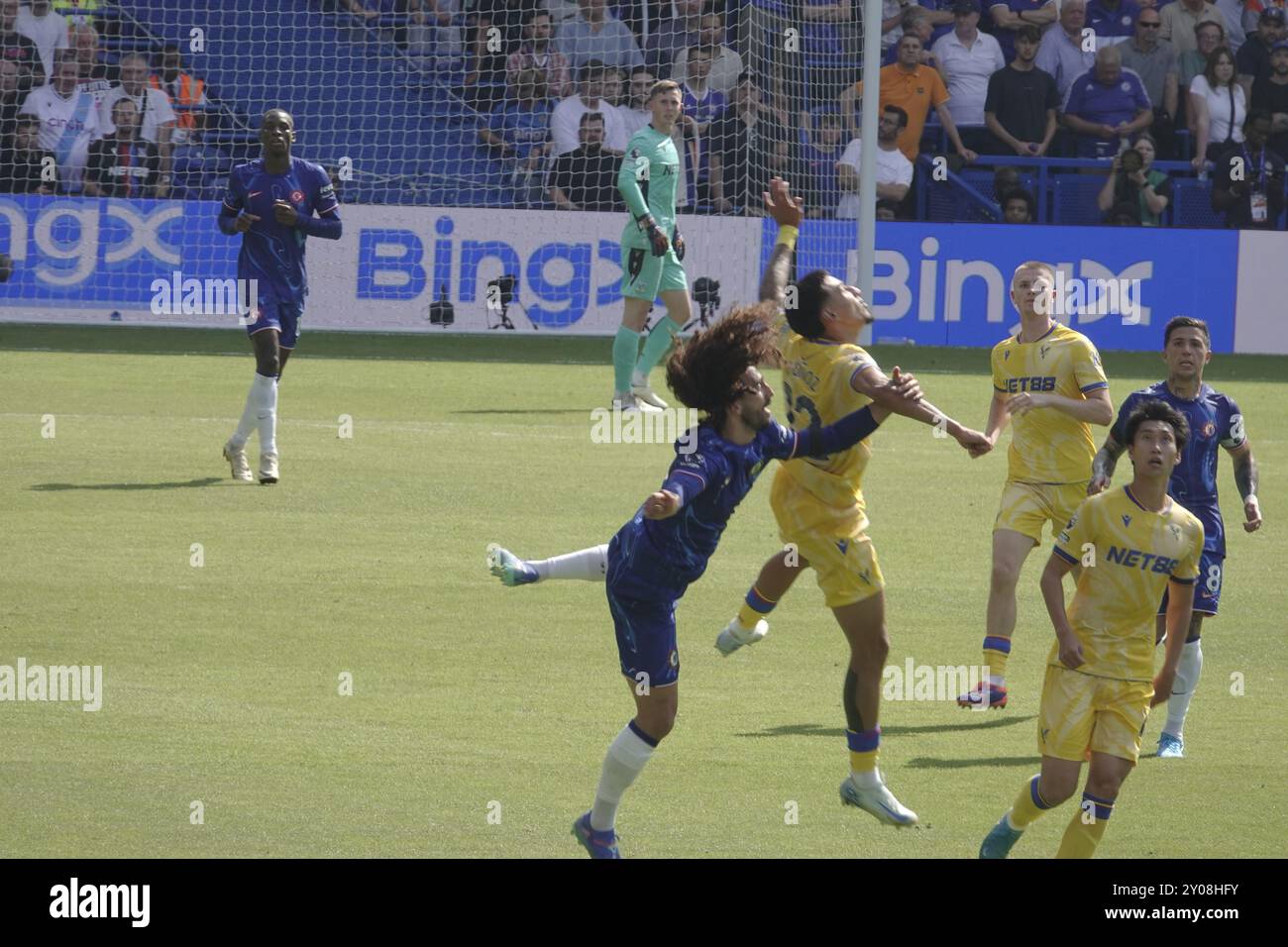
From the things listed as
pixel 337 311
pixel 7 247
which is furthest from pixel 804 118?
pixel 7 247

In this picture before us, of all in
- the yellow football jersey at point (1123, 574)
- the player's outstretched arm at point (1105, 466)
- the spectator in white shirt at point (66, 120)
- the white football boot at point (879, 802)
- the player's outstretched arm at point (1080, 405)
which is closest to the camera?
the yellow football jersey at point (1123, 574)

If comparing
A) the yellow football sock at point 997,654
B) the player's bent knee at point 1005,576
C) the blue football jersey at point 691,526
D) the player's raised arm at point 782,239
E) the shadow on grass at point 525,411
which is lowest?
the shadow on grass at point 525,411

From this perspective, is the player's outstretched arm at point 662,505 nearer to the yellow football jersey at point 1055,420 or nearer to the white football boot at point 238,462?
the yellow football jersey at point 1055,420

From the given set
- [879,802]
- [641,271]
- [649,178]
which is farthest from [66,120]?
[879,802]

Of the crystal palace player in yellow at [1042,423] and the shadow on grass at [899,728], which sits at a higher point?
the crystal palace player in yellow at [1042,423]

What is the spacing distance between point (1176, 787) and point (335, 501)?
664 cm

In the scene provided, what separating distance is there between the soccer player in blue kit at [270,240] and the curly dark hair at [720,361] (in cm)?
709

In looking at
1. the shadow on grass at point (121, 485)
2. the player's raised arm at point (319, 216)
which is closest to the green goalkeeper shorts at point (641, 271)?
the player's raised arm at point (319, 216)

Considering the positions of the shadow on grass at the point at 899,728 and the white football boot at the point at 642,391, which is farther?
the white football boot at the point at 642,391

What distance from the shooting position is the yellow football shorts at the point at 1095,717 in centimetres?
608

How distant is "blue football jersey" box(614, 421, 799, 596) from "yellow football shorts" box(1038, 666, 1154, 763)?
1.25 metres

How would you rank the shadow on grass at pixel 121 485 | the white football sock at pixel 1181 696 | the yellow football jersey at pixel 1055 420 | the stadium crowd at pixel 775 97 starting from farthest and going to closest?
1. the stadium crowd at pixel 775 97
2. the shadow on grass at pixel 121 485
3. the yellow football jersey at pixel 1055 420
4. the white football sock at pixel 1181 696

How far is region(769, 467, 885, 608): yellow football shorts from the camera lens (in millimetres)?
7020

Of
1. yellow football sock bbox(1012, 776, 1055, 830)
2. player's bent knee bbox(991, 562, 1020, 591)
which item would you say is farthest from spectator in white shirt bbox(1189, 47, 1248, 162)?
yellow football sock bbox(1012, 776, 1055, 830)
